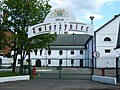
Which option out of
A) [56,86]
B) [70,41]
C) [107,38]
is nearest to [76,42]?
[70,41]

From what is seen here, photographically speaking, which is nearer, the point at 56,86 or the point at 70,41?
the point at 56,86

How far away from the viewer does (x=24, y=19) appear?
30.3 metres

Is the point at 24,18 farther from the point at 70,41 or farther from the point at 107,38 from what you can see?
the point at 70,41

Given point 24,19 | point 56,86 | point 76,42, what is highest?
point 76,42

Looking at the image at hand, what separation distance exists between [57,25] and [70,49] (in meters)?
53.0

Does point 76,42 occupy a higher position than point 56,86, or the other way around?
point 76,42

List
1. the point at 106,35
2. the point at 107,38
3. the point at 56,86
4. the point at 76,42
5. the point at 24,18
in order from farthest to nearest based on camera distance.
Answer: the point at 76,42, the point at 107,38, the point at 106,35, the point at 24,18, the point at 56,86

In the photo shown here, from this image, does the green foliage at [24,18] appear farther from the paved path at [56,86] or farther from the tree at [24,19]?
the paved path at [56,86]

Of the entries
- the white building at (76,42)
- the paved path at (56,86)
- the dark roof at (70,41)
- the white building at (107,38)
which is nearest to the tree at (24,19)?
the white building at (76,42)

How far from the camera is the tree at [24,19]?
3003 cm

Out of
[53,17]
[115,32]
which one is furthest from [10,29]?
[115,32]

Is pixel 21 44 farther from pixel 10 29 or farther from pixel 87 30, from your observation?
pixel 87 30

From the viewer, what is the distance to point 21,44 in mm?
30000

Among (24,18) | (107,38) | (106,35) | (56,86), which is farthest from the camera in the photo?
Answer: (107,38)
